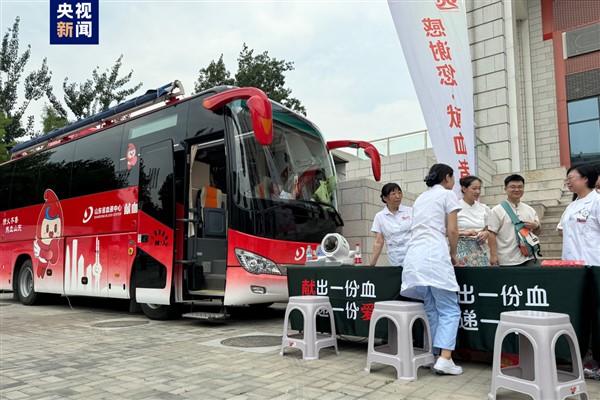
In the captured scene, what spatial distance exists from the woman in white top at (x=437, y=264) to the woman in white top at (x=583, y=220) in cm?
106

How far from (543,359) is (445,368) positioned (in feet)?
3.44

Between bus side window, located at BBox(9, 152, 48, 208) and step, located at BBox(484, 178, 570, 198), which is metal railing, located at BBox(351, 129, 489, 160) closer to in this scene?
step, located at BBox(484, 178, 570, 198)

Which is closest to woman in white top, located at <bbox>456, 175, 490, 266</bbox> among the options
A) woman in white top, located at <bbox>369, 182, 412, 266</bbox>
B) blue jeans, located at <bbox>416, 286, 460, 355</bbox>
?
woman in white top, located at <bbox>369, 182, 412, 266</bbox>

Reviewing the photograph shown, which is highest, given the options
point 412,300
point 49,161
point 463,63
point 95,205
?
point 463,63

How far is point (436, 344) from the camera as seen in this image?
156 inches

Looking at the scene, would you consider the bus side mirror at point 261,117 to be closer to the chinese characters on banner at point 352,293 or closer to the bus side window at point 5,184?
the chinese characters on banner at point 352,293

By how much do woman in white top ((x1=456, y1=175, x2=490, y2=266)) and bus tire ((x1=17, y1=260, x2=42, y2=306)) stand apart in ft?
32.4

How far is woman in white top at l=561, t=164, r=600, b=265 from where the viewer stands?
3.99 m

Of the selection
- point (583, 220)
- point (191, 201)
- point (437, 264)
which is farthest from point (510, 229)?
point (191, 201)

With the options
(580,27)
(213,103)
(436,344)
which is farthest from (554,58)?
(436,344)

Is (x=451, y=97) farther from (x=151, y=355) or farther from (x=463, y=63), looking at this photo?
(x=151, y=355)

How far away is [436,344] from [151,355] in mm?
3047

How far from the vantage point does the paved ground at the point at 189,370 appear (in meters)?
3.59

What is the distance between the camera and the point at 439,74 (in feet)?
24.7
